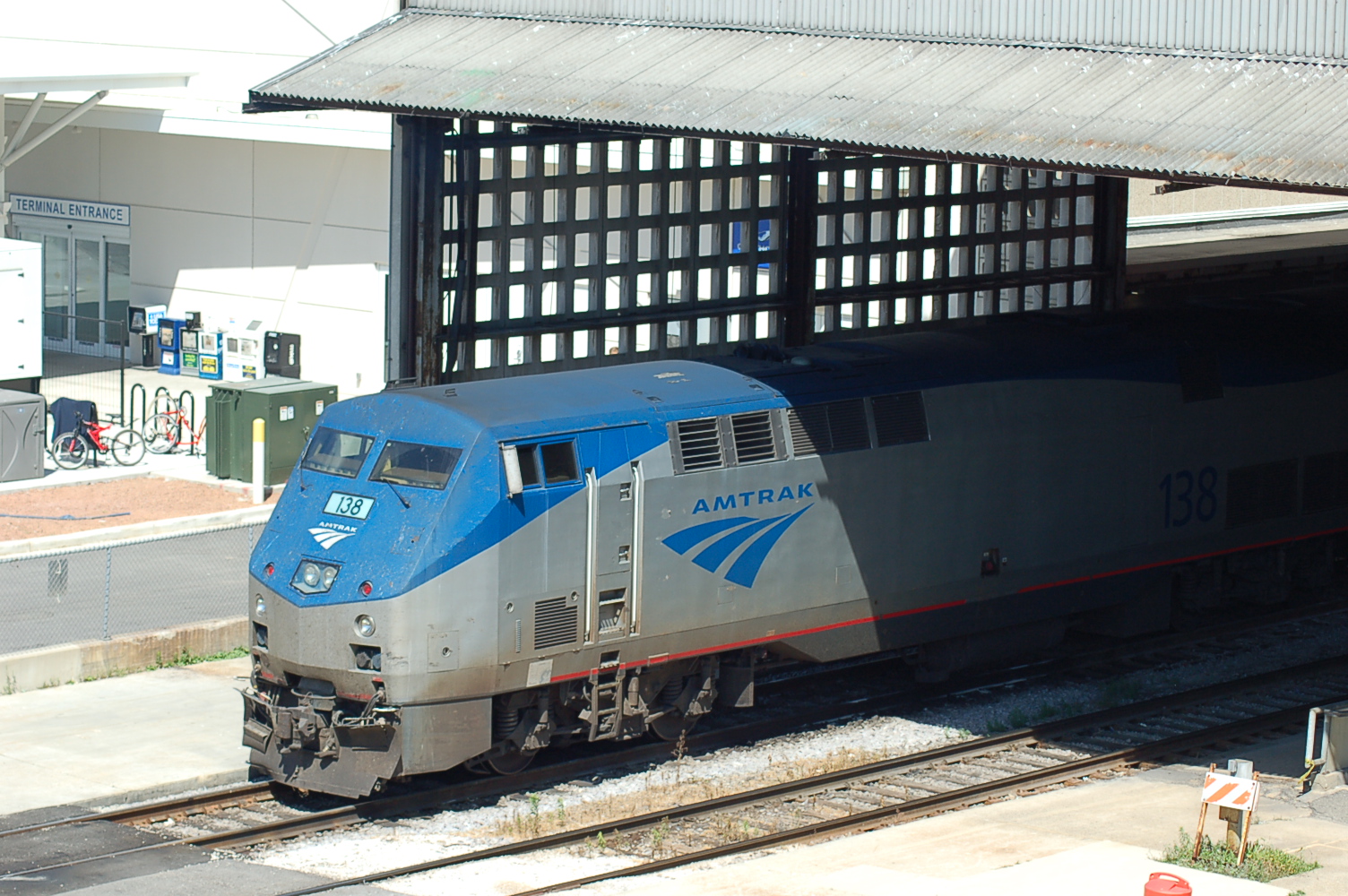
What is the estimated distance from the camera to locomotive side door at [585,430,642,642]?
14656 mm

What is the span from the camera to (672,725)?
1620 centimetres

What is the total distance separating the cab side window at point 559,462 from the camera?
47.3 ft

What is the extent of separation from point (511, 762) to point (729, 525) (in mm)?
2846

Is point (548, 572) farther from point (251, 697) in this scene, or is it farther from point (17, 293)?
point (17, 293)

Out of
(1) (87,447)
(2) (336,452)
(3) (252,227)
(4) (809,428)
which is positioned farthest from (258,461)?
(4) (809,428)

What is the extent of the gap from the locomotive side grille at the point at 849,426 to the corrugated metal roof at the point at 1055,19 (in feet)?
11.6

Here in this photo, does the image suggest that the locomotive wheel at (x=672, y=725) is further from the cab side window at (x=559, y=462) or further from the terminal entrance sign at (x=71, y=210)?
the terminal entrance sign at (x=71, y=210)

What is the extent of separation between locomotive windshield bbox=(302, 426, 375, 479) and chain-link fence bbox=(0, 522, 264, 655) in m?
4.64

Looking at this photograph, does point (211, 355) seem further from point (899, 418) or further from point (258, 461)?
point (899, 418)

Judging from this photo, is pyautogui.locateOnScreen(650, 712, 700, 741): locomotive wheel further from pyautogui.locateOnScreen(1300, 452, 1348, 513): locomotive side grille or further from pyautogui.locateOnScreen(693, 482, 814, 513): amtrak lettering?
pyautogui.locateOnScreen(1300, 452, 1348, 513): locomotive side grille

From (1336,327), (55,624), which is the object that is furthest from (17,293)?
(1336,327)

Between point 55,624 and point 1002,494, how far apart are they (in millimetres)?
10120

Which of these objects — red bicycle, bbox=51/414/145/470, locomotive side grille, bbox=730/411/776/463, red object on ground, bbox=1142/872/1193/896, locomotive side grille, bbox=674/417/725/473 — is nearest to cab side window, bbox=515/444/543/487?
locomotive side grille, bbox=674/417/725/473

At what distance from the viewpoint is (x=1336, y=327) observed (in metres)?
22.2
